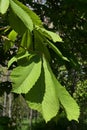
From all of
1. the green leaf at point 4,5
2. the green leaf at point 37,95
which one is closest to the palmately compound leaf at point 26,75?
the green leaf at point 37,95

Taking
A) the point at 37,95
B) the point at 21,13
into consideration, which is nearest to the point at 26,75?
the point at 37,95

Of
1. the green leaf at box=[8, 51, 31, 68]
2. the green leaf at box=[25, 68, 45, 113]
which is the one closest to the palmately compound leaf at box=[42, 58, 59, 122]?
the green leaf at box=[25, 68, 45, 113]

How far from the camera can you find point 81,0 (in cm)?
216

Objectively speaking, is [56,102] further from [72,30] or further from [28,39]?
[72,30]

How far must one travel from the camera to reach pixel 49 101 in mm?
1299

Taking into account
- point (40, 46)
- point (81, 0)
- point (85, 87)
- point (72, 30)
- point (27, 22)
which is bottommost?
point (85, 87)

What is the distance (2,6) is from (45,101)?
0.34 meters

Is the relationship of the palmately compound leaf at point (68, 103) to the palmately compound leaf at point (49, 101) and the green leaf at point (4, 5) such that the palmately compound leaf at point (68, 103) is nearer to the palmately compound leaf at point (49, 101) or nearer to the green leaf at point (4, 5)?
the palmately compound leaf at point (49, 101)

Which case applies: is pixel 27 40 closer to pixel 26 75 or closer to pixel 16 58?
pixel 16 58

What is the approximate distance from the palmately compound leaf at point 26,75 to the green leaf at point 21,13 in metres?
0.12

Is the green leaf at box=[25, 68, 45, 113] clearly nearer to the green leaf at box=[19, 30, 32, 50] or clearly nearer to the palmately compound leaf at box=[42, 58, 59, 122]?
the palmately compound leaf at box=[42, 58, 59, 122]

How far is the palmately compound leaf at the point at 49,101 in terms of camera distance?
129cm

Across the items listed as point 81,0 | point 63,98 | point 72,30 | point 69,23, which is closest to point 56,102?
point 63,98

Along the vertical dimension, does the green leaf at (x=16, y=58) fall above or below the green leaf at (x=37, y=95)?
above
